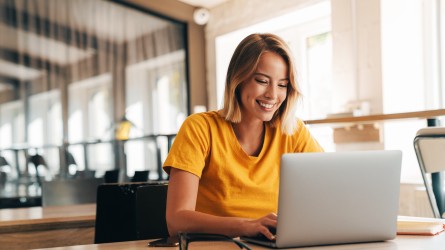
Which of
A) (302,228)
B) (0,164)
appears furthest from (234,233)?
(0,164)

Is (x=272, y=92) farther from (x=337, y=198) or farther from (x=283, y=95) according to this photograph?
(x=337, y=198)

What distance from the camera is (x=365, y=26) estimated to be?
15.3ft

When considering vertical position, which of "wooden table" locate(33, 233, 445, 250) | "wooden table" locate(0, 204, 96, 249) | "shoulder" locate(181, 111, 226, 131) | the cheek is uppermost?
the cheek

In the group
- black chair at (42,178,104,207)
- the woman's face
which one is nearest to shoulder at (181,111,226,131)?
the woman's face

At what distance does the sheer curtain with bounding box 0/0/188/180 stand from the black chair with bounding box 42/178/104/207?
3.59 metres

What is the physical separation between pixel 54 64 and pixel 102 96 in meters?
0.67

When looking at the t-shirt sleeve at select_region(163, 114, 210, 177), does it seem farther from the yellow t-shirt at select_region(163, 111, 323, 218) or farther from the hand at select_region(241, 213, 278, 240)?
the hand at select_region(241, 213, 278, 240)

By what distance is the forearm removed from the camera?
1436mm

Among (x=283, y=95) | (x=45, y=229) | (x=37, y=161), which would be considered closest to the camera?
(x=283, y=95)

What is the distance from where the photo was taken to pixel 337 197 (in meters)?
1.30

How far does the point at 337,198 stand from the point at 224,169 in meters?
0.51

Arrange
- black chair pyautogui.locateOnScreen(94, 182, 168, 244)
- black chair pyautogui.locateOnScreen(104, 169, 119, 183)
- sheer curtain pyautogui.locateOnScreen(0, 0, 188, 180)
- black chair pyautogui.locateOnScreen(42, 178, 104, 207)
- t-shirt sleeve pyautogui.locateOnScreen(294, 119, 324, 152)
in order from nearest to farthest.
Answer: t-shirt sleeve pyautogui.locateOnScreen(294, 119, 324, 152)
black chair pyautogui.locateOnScreen(94, 182, 168, 244)
black chair pyautogui.locateOnScreen(42, 178, 104, 207)
black chair pyautogui.locateOnScreen(104, 169, 119, 183)
sheer curtain pyautogui.locateOnScreen(0, 0, 188, 180)

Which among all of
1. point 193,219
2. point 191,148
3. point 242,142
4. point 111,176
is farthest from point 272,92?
point 111,176

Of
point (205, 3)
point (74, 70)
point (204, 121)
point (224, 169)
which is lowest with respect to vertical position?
point (224, 169)
